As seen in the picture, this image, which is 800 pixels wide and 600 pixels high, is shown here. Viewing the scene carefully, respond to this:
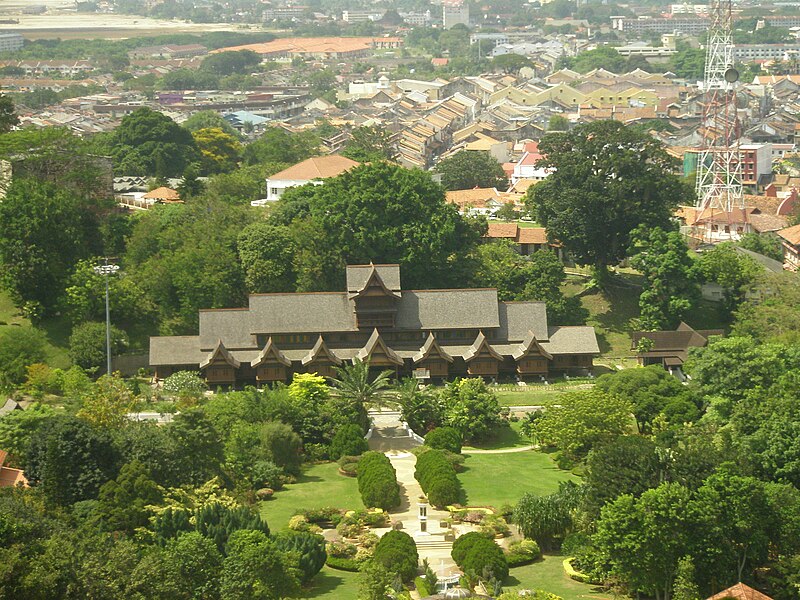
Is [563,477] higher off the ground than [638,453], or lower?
lower

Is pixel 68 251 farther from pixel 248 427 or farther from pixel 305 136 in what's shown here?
pixel 305 136

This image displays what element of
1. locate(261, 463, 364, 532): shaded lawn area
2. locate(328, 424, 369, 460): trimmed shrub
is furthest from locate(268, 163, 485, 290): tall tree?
locate(261, 463, 364, 532): shaded lawn area

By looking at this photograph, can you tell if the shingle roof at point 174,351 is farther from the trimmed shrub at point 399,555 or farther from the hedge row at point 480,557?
the hedge row at point 480,557

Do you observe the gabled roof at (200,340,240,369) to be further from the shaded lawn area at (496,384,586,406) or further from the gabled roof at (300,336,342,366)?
the shaded lawn area at (496,384,586,406)

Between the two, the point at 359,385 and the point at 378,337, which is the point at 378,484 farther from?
the point at 378,337

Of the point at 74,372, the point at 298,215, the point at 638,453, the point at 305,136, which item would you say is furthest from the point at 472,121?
the point at 638,453
